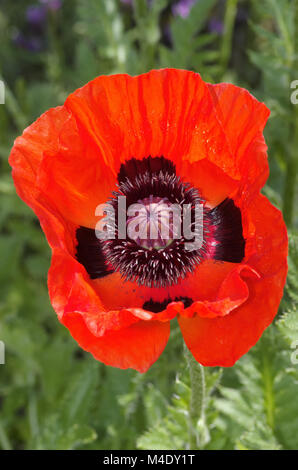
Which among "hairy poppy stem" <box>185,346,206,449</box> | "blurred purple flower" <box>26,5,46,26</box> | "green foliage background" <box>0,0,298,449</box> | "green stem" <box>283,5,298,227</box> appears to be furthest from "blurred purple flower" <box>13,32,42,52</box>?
"hairy poppy stem" <box>185,346,206,449</box>

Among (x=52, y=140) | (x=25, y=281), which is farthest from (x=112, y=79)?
(x=25, y=281)

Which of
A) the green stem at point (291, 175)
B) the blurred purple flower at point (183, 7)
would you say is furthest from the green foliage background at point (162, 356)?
the blurred purple flower at point (183, 7)

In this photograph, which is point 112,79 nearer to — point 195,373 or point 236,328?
point 236,328

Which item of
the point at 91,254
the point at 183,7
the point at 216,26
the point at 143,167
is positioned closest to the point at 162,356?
the point at 91,254

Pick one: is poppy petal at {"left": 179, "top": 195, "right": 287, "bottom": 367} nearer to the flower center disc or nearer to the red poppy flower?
the red poppy flower

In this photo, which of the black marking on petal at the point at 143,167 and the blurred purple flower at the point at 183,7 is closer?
the black marking on petal at the point at 143,167

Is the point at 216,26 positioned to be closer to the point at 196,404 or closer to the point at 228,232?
the point at 228,232

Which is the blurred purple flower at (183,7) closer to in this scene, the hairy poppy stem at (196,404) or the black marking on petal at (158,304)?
the black marking on petal at (158,304)
